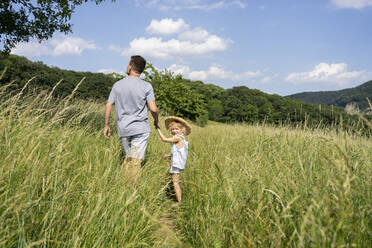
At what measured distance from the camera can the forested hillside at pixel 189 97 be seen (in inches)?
385

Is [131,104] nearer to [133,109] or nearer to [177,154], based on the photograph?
[133,109]

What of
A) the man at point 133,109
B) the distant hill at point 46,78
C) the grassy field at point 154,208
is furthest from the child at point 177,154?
the distant hill at point 46,78

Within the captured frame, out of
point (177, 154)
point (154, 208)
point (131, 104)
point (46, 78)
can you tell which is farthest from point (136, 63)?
point (46, 78)

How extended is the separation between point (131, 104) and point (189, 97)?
1328cm

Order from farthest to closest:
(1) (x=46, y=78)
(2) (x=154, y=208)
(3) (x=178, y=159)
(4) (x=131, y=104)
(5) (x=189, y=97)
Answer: (1) (x=46, y=78)
(5) (x=189, y=97)
(3) (x=178, y=159)
(4) (x=131, y=104)
(2) (x=154, y=208)

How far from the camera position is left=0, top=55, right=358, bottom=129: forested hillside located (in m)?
9.77

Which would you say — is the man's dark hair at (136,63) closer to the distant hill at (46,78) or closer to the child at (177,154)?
the child at (177,154)

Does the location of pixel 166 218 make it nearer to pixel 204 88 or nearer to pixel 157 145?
pixel 157 145

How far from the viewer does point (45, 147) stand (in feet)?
8.44

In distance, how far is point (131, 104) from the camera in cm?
396

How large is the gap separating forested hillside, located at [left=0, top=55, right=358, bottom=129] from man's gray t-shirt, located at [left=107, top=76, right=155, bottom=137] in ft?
2.20

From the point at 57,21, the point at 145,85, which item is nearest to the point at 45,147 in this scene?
the point at 145,85

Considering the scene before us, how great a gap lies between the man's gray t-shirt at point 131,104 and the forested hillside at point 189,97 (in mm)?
670

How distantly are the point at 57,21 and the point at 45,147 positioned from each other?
9.34 metres
